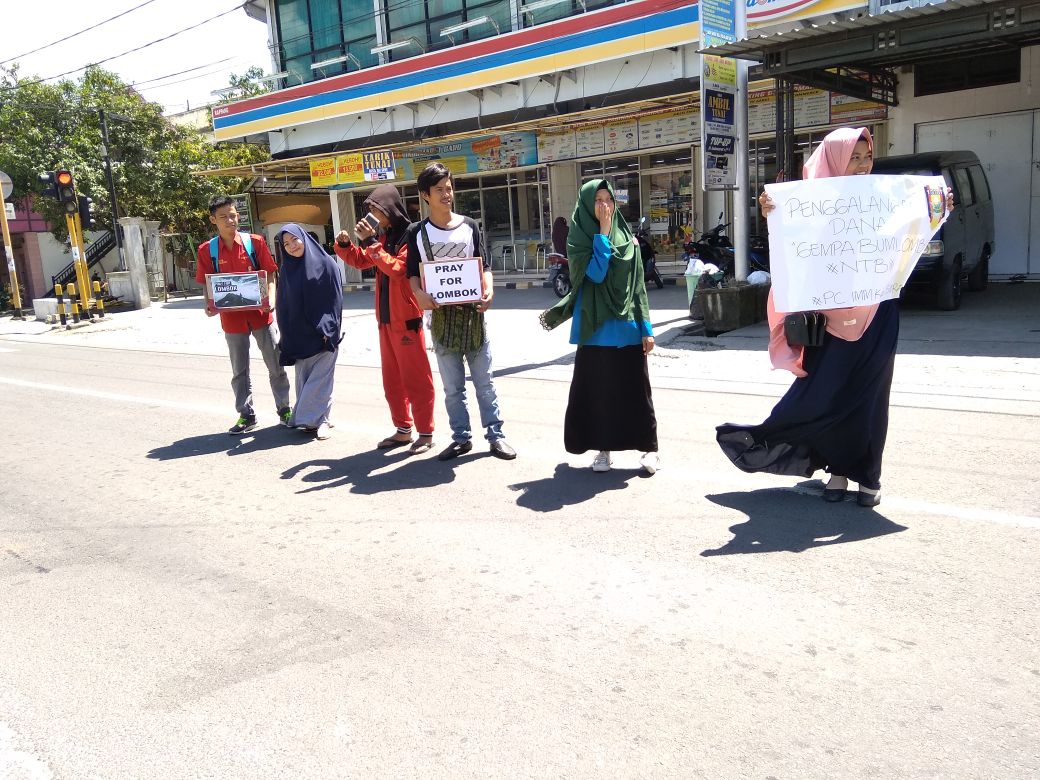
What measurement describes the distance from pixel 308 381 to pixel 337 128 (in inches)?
728

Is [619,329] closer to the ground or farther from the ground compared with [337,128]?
closer to the ground

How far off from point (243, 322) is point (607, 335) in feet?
12.0

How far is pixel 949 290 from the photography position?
11336mm

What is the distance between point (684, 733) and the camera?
282 centimetres

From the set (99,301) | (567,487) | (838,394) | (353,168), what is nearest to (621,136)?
(353,168)

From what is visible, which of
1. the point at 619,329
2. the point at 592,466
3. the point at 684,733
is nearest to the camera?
the point at 684,733

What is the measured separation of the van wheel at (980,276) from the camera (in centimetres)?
1287

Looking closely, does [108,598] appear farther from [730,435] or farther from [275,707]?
[730,435]

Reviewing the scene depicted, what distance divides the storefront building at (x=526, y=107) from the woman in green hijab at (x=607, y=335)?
9.78 metres

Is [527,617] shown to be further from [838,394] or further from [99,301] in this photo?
[99,301]

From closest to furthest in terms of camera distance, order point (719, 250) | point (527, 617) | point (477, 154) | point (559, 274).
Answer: point (527, 617)
point (719, 250)
point (559, 274)
point (477, 154)

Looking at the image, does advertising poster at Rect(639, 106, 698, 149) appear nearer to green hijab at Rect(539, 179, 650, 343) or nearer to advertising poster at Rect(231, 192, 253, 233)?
advertising poster at Rect(231, 192, 253, 233)

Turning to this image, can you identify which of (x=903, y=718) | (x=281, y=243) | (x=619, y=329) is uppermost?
(x=281, y=243)

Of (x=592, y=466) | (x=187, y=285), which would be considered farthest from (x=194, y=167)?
(x=592, y=466)
